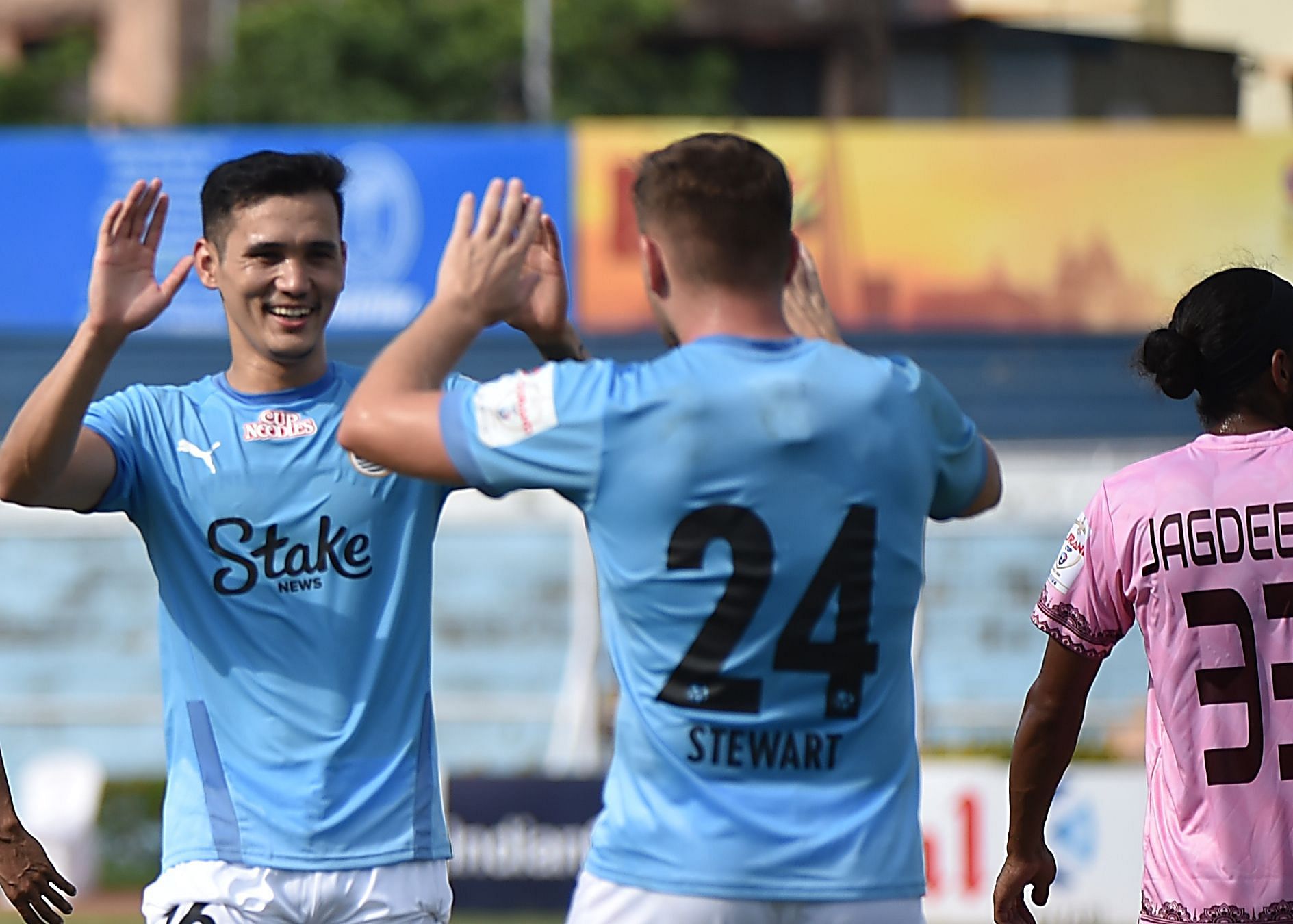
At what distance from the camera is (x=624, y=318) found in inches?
796

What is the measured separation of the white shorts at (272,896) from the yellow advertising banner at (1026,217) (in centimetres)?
1607

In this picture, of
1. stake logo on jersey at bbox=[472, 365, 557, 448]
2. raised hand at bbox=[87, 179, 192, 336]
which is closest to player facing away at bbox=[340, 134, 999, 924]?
stake logo on jersey at bbox=[472, 365, 557, 448]

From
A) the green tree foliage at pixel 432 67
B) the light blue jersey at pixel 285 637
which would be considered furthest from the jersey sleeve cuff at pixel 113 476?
the green tree foliage at pixel 432 67

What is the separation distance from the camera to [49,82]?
30047 mm

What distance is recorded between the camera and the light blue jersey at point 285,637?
4371 millimetres

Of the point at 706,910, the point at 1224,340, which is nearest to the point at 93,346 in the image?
the point at 706,910

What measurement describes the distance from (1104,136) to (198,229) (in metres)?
9.18

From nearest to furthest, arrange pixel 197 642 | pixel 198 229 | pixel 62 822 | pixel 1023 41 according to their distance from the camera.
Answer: pixel 197 642 < pixel 62 822 < pixel 198 229 < pixel 1023 41

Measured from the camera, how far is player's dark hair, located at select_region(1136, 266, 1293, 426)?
4.19m

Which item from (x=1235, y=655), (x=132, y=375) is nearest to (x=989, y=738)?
(x=132, y=375)

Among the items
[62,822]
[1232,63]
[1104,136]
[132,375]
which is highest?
[1232,63]

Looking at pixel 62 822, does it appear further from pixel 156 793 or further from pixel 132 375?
pixel 132 375

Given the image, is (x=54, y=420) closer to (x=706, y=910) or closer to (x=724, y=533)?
(x=724, y=533)

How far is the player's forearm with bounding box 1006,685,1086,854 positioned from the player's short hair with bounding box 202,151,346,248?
1975mm
